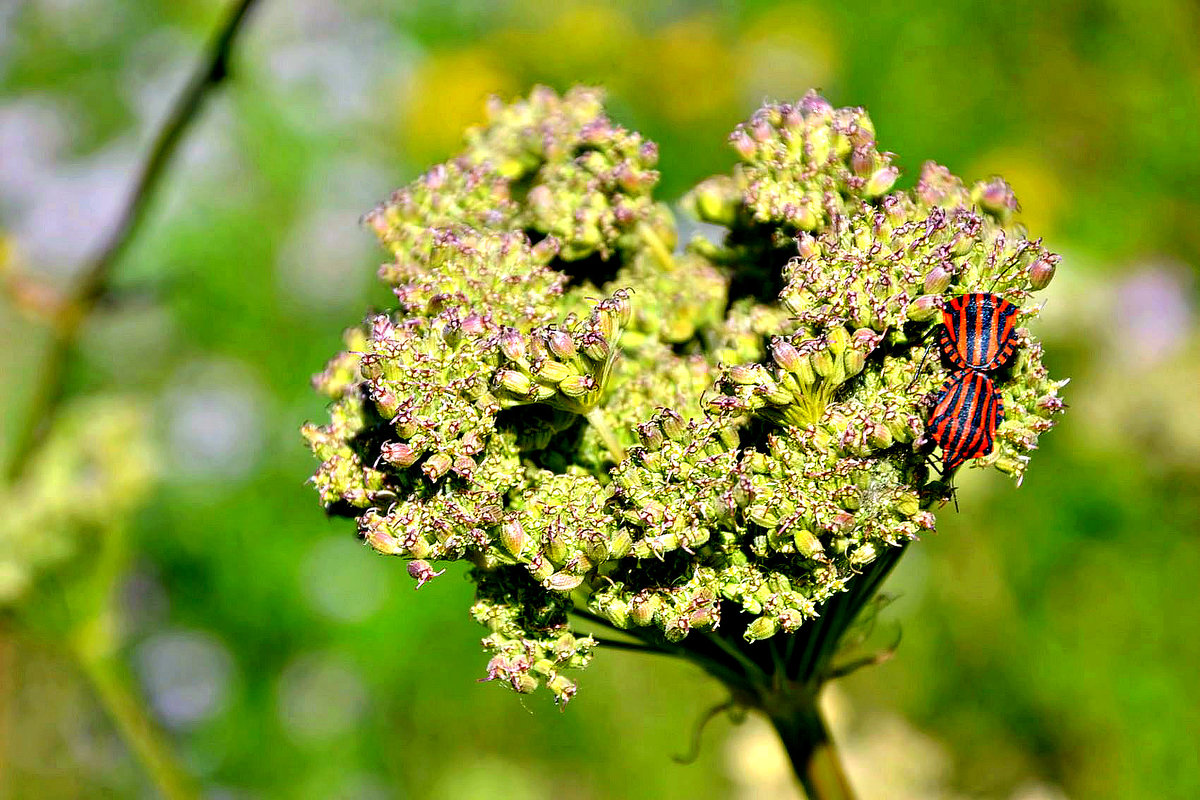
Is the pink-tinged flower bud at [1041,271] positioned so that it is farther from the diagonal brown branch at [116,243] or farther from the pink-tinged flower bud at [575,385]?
the diagonal brown branch at [116,243]

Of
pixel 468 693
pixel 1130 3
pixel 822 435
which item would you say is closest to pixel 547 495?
pixel 822 435

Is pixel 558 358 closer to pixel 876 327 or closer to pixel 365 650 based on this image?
pixel 876 327

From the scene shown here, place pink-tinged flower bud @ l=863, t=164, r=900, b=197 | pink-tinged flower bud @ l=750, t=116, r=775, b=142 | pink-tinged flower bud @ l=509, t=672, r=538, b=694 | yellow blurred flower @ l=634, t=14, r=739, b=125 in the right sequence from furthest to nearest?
yellow blurred flower @ l=634, t=14, r=739, b=125 → pink-tinged flower bud @ l=750, t=116, r=775, b=142 → pink-tinged flower bud @ l=863, t=164, r=900, b=197 → pink-tinged flower bud @ l=509, t=672, r=538, b=694

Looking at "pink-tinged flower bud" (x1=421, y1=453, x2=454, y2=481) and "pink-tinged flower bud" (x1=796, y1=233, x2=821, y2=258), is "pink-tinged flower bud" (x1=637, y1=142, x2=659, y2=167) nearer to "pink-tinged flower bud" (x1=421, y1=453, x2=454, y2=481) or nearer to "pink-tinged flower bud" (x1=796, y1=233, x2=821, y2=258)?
"pink-tinged flower bud" (x1=796, y1=233, x2=821, y2=258)

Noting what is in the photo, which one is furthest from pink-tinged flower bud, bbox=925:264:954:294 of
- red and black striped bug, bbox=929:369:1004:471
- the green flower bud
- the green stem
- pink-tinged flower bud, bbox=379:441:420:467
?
the green stem

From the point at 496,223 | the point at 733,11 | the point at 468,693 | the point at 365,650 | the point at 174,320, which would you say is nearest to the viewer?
the point at 496,223

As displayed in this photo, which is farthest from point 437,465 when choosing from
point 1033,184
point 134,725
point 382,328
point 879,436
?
point 1033,184

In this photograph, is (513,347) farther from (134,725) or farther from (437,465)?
(134,725)
